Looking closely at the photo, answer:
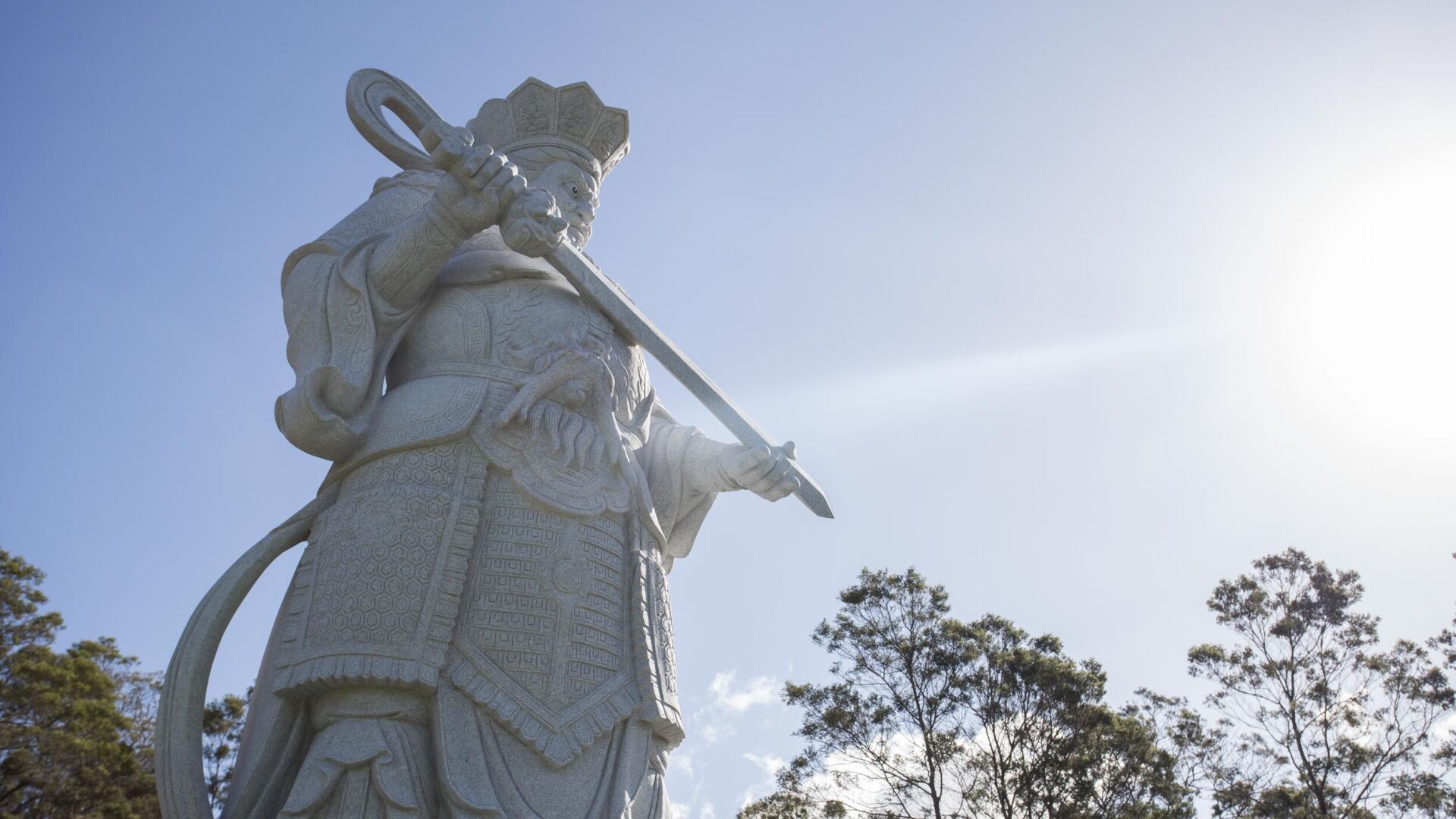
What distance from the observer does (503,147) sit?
18.5 feet

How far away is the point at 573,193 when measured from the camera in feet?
18.2

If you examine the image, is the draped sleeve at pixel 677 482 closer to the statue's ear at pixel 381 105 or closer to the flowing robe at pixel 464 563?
the flowing robe at pixel 464 563

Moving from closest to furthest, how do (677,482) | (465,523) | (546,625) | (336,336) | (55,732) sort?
(546,625) < (465,523) < (336,336) < (677,482) < (55,732)

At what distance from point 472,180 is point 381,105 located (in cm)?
103

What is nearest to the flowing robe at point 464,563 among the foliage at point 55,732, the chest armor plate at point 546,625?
the chest armor plate at point 546,625

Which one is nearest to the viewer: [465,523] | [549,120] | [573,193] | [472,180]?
[465,523]

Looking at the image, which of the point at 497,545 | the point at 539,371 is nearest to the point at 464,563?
the point at 497,545

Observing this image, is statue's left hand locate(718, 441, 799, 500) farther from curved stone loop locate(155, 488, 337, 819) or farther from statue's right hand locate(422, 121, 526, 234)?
curved stone loop locate(155, 488, 337, 819)

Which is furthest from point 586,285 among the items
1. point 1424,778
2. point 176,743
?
point 1424,778

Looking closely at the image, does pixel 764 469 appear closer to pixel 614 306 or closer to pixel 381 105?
pixel 614 306

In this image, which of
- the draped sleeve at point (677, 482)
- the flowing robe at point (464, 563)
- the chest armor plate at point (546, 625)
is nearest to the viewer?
the flowing robe at point (464, 563)

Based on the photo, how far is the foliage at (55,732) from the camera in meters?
13.6

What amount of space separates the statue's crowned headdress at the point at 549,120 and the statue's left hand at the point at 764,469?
1.93 m

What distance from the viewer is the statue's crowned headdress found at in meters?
5.62
